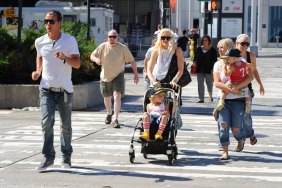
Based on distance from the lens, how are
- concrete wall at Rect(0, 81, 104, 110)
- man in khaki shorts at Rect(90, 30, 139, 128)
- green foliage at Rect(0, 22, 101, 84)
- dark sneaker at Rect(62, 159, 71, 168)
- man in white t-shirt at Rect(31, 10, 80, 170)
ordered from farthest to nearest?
green foliage at Rect(0, 22, 101, 84) < concrete wall at Rect(0, 81, 104, 110) < man in khaki shorts at Rect(90, 30, 139, 128) < dark sneaker at Rect(62, 159, 71, 168) < man in white t-shirt at Rect(31, 10, 80, 170)

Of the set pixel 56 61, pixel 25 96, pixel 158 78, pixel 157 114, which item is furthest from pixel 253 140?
pixel 25 96

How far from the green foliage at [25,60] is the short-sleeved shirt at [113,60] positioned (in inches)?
136

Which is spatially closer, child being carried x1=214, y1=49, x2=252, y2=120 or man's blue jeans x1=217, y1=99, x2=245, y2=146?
child being carried x1=214, y1=49, x2=252, y2=120

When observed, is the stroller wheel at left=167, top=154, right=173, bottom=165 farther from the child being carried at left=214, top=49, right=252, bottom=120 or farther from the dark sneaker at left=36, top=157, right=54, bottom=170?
the dark sneaker at left=36, top=157, right=54, bottom=170

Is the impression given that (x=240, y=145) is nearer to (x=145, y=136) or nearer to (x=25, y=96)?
(x=145, y=136)

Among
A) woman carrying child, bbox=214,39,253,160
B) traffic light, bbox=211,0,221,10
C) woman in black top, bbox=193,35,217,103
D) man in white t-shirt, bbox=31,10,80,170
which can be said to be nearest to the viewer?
man in white t-shirt, bbox=31,10,80,170

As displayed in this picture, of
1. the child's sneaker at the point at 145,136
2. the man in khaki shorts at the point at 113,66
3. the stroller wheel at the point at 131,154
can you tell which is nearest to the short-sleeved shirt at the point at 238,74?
the child's sneaker at the point at 145,136

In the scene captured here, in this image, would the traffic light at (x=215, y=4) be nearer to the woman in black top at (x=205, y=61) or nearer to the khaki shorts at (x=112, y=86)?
the woman in black top at (x=205, y=61)

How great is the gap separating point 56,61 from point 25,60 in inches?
333

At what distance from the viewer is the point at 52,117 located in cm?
907

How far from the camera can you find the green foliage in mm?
17266

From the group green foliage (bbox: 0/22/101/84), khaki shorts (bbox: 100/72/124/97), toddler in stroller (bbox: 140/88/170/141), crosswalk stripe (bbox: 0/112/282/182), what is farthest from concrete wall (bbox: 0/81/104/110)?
toddler in stroller (bbox: 140/88/170/141)

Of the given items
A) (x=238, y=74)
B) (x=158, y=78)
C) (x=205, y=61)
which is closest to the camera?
(x=238, y=74)

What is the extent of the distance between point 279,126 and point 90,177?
21.7 ft
